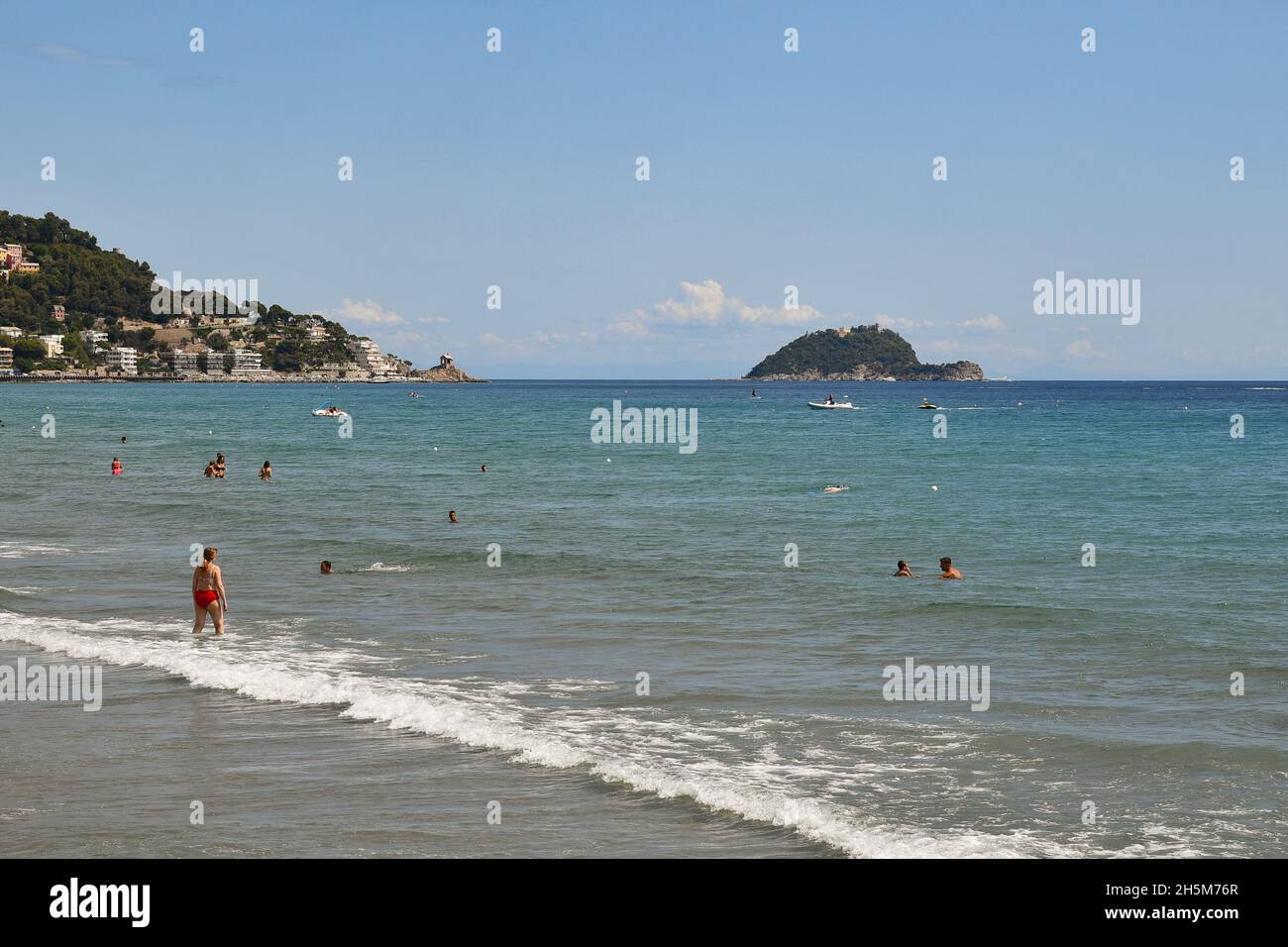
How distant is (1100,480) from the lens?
56219 millimetres

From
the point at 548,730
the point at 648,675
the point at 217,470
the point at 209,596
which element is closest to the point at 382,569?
the point at 209,596

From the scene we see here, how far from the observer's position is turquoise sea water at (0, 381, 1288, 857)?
12016 millimetres

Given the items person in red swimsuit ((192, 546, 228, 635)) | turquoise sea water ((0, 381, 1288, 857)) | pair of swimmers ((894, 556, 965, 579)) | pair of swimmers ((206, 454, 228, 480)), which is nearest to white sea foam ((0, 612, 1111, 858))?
turquoise sea water ((0, 381, 1288, 857))

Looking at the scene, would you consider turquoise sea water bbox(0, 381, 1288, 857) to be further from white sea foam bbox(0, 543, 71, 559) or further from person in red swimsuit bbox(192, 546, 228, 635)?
person in red swimsuit bbox(192, 546, 228, 635)

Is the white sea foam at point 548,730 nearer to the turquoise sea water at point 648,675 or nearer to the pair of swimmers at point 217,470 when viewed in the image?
the turquoise sea water at point 648,675

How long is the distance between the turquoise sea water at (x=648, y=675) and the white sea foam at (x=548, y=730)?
0.06 meters

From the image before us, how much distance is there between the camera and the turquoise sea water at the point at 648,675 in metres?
12.0

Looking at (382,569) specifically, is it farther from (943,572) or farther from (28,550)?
(943,572)

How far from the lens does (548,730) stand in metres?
15.2

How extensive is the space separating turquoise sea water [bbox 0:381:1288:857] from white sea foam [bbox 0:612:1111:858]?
6 centimetres
